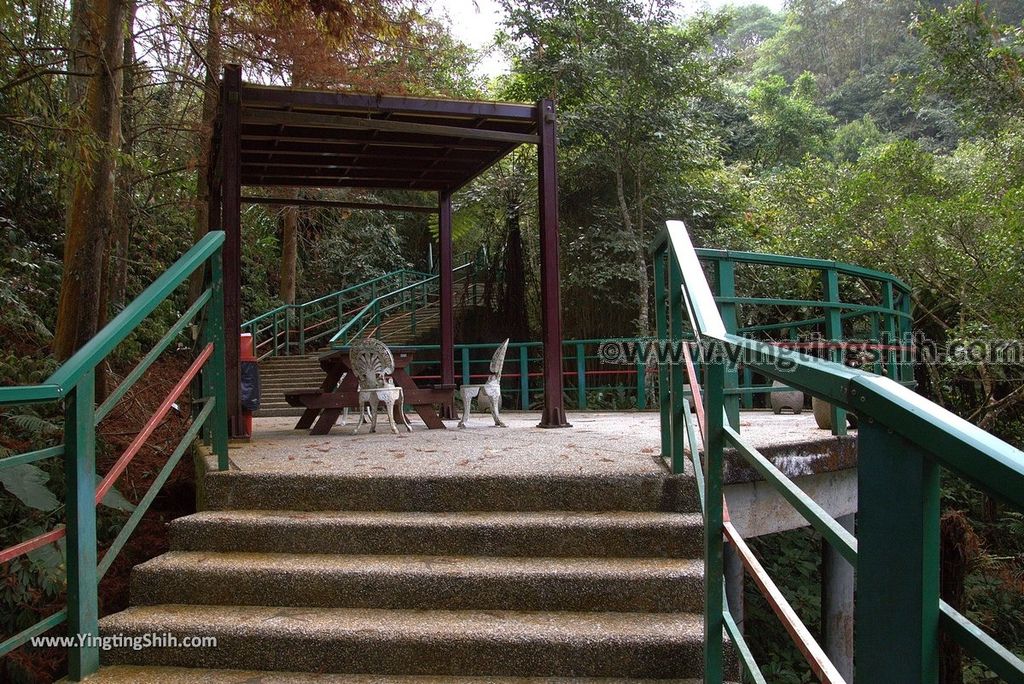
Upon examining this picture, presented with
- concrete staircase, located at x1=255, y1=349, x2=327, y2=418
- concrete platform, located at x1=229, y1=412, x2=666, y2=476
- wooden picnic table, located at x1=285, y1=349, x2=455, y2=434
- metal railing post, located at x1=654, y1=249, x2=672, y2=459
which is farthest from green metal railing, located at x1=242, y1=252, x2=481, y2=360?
metal railing post, located at x1=654, y1=249, x2=672, y2=459

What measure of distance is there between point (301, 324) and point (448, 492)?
1217 centimetres

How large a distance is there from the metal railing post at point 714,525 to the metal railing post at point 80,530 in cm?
205

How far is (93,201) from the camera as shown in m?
5.98

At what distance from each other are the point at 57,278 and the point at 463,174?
581 centimetres

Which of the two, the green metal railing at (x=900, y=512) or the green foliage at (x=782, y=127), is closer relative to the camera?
the green metal railing at (x=900, y=512)

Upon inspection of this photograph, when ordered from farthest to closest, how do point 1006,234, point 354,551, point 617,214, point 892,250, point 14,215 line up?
point 617,214 < point 892,250 < point 14,215 < point 1006,234 < point 354,551

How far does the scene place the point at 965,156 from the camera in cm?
1633

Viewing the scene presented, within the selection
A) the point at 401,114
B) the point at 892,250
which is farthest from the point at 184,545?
the point at 892,250

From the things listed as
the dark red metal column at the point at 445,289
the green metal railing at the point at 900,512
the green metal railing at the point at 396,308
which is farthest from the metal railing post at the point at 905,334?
the green metal railing at the point at 396,308

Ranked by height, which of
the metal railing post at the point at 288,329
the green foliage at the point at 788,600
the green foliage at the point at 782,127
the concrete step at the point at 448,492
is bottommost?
the green foliage at the point at 788,600

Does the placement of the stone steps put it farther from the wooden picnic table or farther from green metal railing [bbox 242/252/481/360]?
green metal railing [bbox 242/252/481/360]

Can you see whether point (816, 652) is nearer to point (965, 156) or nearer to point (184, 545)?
point (184, 545)

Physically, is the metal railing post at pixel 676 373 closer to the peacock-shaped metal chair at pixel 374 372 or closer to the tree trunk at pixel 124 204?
the peacock-shaped metal chair at pixel 374 372

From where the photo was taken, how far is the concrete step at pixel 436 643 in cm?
253
